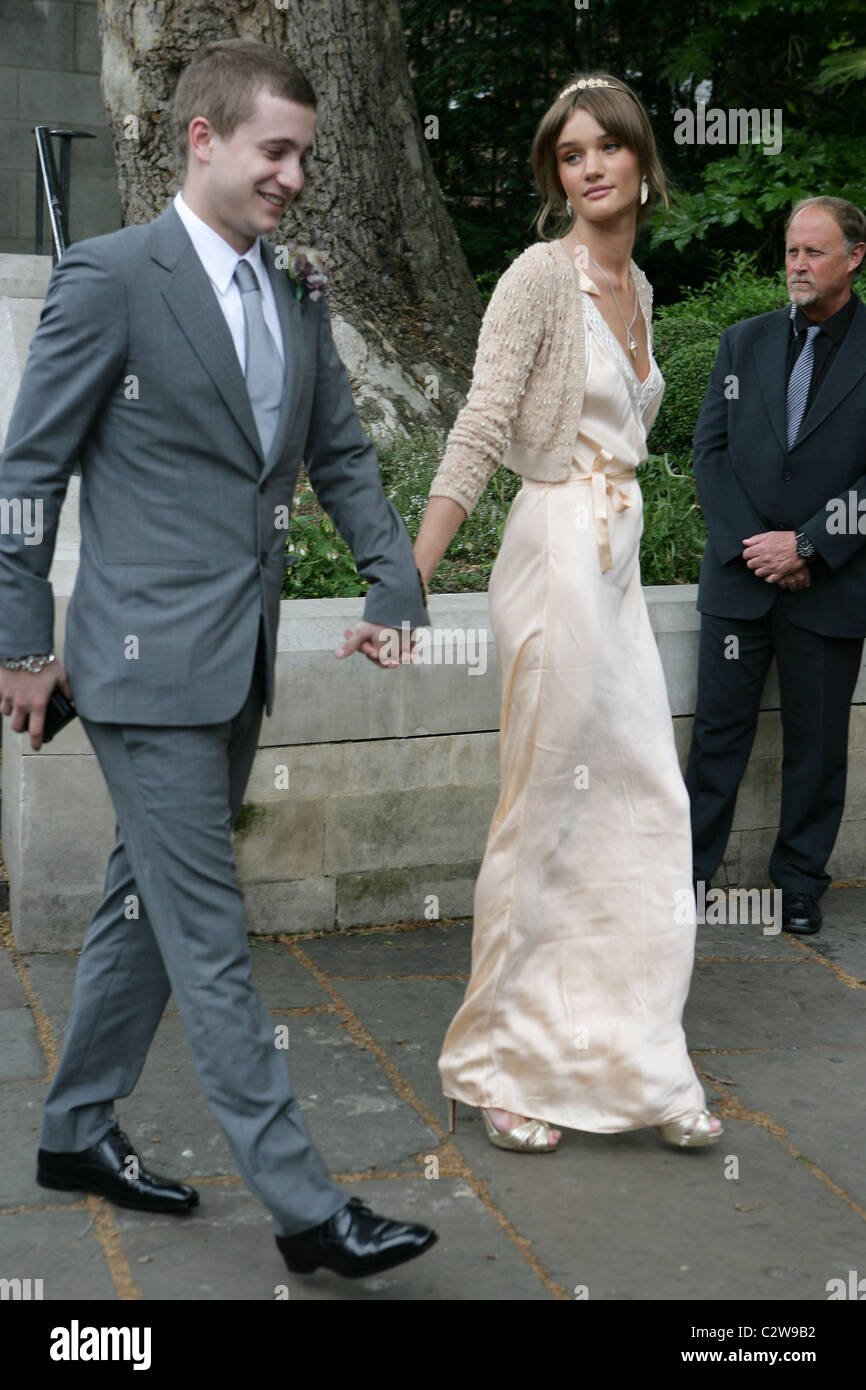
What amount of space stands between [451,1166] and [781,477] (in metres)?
2.64

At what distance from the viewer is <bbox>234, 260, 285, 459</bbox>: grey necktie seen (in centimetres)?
282

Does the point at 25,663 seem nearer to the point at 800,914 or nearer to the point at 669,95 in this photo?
the point at 800,914

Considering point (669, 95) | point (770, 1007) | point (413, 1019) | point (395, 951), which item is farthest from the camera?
point (669, 95)

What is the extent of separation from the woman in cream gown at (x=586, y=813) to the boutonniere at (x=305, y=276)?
71cm

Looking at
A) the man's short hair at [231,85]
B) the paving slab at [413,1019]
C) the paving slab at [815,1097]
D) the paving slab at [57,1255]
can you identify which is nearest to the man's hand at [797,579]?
the paving slab at [815,1097]

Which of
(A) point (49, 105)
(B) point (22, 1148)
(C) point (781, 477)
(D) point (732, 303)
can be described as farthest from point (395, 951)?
(A) point (49, 105)

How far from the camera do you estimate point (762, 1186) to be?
132 inches

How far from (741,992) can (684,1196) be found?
1344mm

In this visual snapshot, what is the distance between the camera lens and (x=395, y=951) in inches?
188

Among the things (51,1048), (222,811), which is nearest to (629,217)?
(222,811)

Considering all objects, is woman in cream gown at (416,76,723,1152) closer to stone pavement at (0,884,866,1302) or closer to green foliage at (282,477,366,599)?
stone pavement at (0,884,866,1302)

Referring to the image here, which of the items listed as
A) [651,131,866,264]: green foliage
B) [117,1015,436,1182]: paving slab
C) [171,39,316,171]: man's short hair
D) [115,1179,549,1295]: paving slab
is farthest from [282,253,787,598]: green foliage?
[115,1179,549,1295]: paving slab

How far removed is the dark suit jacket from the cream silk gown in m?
1.65

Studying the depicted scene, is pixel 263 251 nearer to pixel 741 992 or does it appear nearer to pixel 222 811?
pixel 222 811
